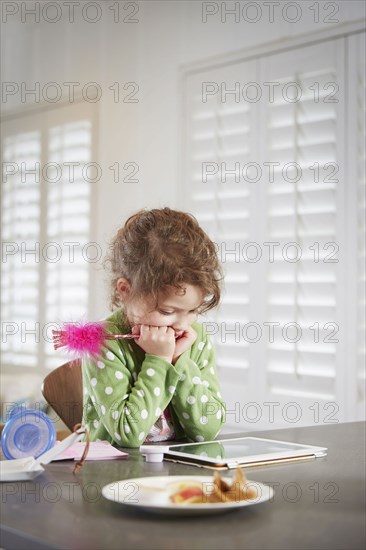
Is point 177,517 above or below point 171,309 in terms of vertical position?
below

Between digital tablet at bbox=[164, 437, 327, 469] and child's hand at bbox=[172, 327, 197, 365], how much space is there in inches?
11.9

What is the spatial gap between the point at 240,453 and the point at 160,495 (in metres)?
0.39

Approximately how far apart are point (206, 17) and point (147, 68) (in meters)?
0.39

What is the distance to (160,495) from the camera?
3.46ft

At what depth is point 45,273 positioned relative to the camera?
441 cm

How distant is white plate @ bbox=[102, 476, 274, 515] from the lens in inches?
38.0

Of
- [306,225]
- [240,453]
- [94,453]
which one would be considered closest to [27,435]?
[94,453]

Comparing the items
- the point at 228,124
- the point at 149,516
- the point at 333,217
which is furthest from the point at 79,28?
the point at 149,516

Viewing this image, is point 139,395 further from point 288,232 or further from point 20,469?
point 288,232

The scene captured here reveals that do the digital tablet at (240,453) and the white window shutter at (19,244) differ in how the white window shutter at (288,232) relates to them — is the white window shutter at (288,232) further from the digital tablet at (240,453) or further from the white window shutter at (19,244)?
the digital tablet at (240,453)

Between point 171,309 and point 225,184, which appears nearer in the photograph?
Result: point 171,309

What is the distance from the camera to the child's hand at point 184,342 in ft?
5.98

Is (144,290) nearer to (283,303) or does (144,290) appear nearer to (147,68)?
(283,303)

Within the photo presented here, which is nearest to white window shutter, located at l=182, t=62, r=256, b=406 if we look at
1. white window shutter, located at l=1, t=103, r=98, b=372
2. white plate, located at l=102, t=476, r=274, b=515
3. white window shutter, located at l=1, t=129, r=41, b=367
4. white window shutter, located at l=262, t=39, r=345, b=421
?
white window shutter, located at l=262, t=39, r=345, b=421
